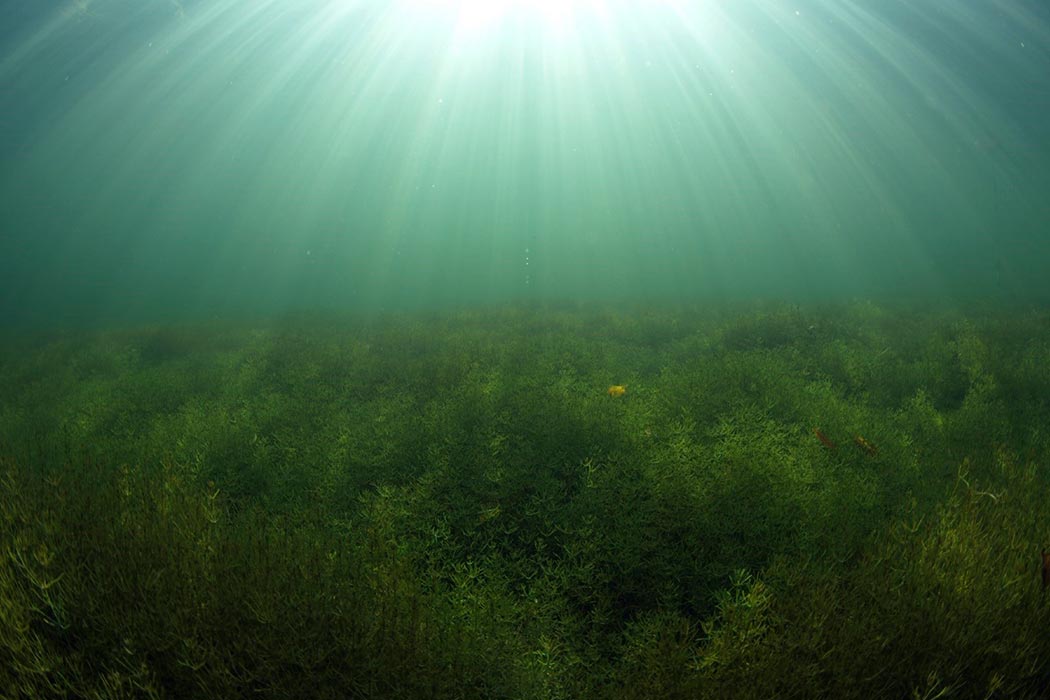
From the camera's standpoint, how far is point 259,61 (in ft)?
139

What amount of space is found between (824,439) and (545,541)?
3.05 metres

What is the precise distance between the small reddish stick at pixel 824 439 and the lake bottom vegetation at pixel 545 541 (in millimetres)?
16

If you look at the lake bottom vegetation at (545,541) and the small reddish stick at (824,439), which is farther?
the small reddish stick at (824,439)

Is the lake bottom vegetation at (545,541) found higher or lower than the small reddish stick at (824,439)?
higher

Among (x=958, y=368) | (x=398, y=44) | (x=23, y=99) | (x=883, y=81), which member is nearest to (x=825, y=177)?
(x=883, y=81)

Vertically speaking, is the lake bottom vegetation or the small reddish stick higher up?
the lake bottom vegetation

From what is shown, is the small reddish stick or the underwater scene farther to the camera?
the small reddish stick

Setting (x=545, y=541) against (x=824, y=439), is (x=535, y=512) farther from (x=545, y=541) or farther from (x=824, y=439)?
(x=824, y=439)

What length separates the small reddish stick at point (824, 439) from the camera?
420cm

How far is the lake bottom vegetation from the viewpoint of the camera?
1.74 m

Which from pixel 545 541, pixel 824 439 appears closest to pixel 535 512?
pixel 545 541

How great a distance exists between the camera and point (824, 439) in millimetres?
4340

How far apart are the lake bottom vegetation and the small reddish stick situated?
0.02 meters

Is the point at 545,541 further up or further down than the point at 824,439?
further up
